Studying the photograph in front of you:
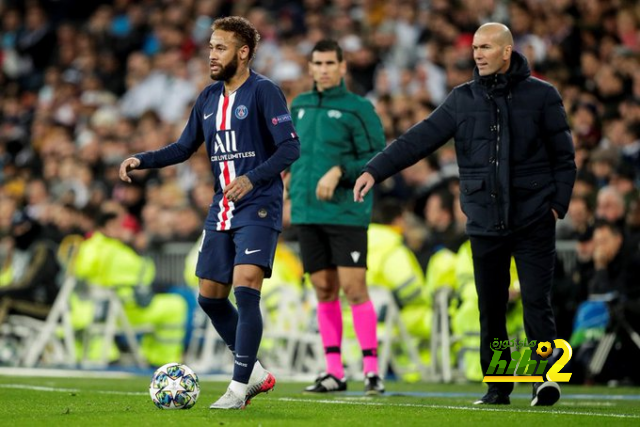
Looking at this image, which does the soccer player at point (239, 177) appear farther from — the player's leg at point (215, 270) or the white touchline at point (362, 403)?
the white touchline at point (362, 403)

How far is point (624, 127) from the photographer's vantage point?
46.9 feet

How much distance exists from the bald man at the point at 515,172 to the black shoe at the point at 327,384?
1.92m

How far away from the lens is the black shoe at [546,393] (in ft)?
27.2

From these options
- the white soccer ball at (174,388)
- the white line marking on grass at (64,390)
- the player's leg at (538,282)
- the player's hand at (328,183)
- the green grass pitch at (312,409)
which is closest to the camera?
the green grass pitch at (312,409)

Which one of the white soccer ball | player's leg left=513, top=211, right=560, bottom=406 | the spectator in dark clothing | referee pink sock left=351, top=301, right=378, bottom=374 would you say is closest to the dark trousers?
player's leg left=513, top=211, right=560, bottom=406

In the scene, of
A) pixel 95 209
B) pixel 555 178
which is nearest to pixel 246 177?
pixel 555 178

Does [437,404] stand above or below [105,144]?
below

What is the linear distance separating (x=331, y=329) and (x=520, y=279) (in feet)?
7.91

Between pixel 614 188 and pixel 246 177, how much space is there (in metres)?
5.79

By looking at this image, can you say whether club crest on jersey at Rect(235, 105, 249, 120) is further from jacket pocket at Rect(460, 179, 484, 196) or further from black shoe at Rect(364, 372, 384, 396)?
black shoe at Rect(364, 372, 384, 396)

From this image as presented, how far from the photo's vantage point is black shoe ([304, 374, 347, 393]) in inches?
402

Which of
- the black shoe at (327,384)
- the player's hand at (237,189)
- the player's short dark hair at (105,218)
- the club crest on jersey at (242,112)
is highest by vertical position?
the club crest on jersey at (242,112)

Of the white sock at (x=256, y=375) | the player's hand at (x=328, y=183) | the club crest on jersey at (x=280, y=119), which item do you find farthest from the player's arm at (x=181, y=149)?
the white sock at (x=256, y=375)

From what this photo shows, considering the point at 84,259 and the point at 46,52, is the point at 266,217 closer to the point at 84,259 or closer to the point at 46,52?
the point at 84,259
